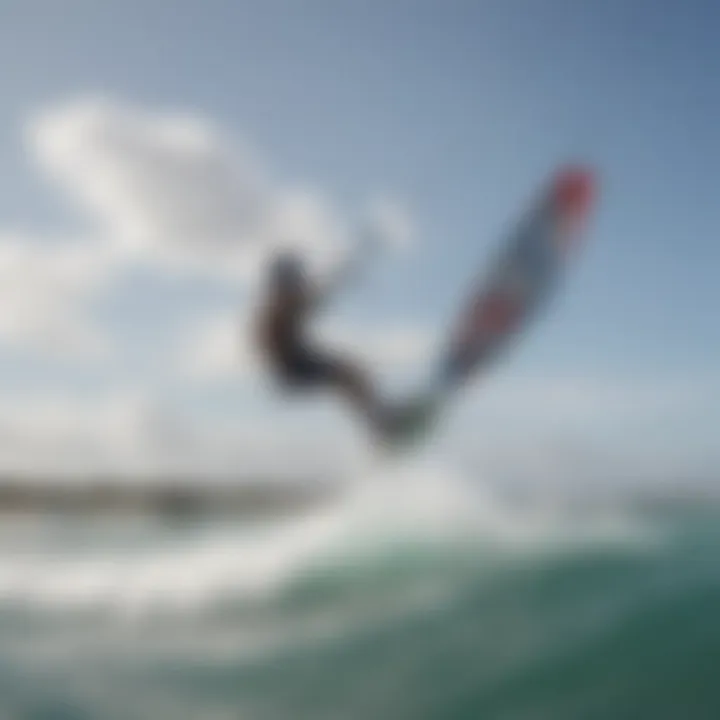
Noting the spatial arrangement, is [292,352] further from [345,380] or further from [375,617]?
[375,617]

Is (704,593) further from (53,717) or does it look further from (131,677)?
(53,717)

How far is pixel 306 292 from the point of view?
7645 mm

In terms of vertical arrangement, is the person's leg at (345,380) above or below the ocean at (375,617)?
above

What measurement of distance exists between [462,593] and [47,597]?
3.16 m

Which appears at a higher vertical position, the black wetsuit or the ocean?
the black wetsuit

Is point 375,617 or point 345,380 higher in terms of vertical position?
point 345,380

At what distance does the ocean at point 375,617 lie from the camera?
7.16 metres

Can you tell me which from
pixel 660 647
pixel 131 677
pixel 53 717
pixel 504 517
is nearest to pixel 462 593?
pixel 504 517

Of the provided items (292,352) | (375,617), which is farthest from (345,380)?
(375,617)

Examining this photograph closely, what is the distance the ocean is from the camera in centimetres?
716

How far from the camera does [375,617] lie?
778 cm

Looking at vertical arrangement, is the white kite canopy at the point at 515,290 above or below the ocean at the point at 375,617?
above

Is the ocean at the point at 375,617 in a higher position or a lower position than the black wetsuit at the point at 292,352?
lower

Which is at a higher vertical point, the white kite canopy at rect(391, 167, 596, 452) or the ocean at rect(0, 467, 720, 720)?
the white kite canopy at rect(391, 167, 596, 452)
